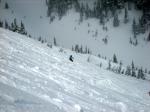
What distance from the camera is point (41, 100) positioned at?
8.84 meters

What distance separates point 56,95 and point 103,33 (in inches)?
5755

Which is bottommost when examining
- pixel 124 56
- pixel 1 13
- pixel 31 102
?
pixel 124 56

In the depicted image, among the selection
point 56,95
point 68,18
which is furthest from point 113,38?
point 56,95

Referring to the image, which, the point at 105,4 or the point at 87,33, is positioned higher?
the point at 105,4

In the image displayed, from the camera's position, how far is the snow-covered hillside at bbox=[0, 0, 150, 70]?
464ft

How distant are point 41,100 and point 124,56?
441ft

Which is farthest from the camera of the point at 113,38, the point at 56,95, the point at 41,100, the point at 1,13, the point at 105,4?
the point at 105,4

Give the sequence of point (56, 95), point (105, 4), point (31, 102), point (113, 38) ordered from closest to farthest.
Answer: point (31, 102)
point (56, 95)
point (113, 38)
point (105, 4)

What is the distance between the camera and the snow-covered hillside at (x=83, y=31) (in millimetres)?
141500

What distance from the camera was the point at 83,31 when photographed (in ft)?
523

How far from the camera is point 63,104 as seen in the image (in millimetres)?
9305

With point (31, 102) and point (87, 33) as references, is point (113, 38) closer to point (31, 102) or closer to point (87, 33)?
point (87, 33)

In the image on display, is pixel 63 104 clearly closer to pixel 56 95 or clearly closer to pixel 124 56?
pixel 56 95

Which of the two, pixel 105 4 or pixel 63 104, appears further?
pixel 105 4
